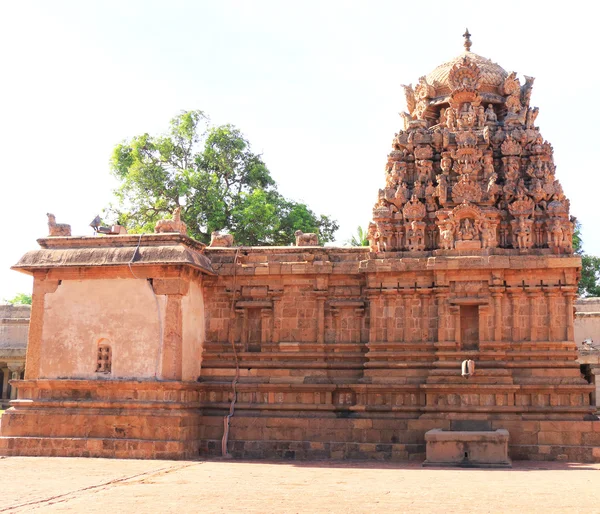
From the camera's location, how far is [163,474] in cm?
1548

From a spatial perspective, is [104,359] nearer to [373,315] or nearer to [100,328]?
[100,328]

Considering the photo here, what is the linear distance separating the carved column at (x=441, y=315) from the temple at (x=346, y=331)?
50mm

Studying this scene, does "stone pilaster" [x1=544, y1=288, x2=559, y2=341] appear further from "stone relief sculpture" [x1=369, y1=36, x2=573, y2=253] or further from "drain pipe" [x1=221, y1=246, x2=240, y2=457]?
"drain pipe" [x1=221, y1=246, x2=240, y2=457]

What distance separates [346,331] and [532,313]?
4.68 m

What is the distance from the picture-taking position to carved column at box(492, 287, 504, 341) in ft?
63.2

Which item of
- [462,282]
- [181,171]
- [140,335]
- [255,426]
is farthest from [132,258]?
[181,171]

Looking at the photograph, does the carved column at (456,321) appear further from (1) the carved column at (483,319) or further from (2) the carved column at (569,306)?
(2) the carved column at (569,306)

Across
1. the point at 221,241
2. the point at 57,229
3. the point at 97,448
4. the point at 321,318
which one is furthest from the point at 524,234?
the point at 57,229

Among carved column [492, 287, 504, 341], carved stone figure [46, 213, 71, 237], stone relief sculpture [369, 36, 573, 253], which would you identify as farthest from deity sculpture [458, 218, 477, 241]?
carved stone figure [46, 213, 71, 237]

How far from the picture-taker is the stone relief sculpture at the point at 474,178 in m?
19.9

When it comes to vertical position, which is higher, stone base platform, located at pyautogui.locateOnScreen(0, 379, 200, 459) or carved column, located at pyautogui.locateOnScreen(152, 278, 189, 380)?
carved column, located at pyautogui.locateOnScreen(152, 278, 189, 380)

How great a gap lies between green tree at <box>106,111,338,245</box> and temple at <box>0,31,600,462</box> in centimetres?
1400

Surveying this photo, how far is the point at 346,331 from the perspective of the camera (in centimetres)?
2038

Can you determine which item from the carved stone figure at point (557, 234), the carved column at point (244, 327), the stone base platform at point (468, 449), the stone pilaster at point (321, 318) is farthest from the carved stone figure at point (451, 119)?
the stone base platform at point (468, 449)
